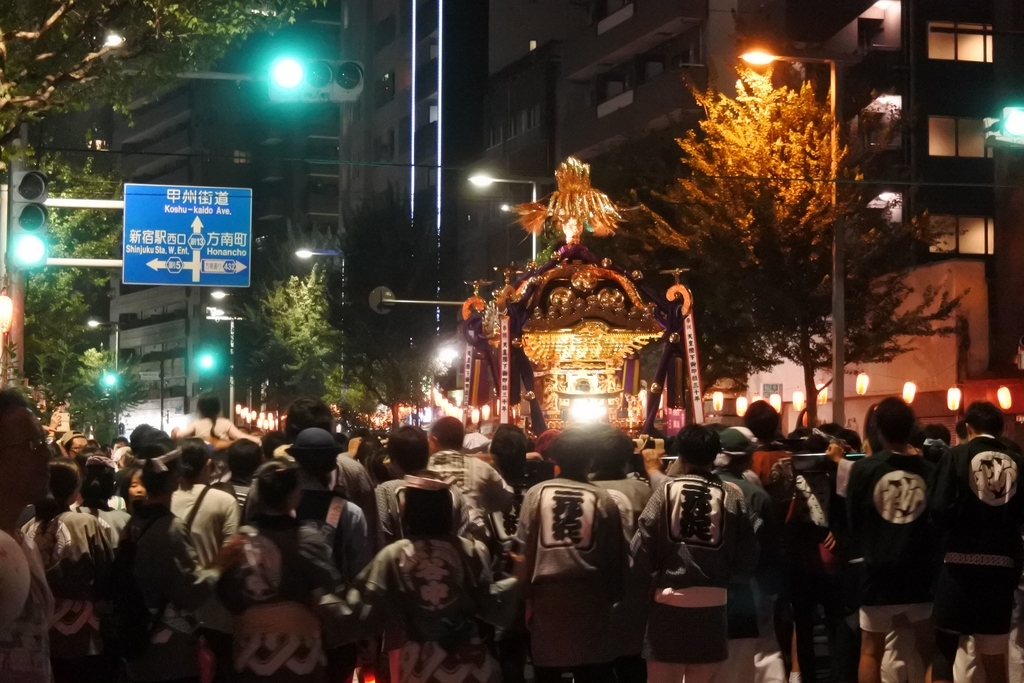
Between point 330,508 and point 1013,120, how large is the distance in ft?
47.5

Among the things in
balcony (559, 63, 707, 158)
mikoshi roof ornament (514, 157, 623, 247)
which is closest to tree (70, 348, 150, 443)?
mikoshi roof ornament (514, 157, 623, 247)

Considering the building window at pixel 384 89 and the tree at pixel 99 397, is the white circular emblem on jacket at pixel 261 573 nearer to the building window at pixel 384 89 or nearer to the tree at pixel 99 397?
the tree at pixel 99 397

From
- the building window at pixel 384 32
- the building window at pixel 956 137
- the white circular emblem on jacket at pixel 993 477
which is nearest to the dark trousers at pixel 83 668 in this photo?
the white circular emblem on jacket at pixel 993 477

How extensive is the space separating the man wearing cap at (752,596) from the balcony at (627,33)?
35.2m

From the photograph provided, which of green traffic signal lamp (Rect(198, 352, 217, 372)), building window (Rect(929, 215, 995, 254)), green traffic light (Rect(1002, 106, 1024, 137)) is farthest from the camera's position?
green traffic signal lamp (Rect(198, 352, 217, 372))

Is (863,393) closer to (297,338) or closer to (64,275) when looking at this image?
(64,275)

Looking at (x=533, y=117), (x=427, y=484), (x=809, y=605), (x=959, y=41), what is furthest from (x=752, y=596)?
(x=533, y=117)

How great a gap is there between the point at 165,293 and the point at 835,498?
94997mm

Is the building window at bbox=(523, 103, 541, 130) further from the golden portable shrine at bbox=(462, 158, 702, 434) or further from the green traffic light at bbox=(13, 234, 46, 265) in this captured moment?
the green traffic light at bbox=(13, 234, 46, 265)

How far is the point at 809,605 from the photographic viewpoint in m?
10.1

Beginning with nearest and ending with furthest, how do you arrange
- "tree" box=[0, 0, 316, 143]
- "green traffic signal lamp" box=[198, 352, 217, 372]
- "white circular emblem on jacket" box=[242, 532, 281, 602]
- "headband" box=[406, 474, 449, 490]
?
"white circular emblem on jacket" box=[242, 532, 281, 602] < "headband" box=[406, 474, 449, 490] < "tree" box=[0, 0, 316, 143] < "green traffic signal lamp" box=[198, 352, 217, 372]

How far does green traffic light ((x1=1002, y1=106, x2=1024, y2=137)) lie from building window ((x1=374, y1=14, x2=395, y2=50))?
190ft

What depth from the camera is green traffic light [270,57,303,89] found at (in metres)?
15.0

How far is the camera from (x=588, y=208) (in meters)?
21.0
